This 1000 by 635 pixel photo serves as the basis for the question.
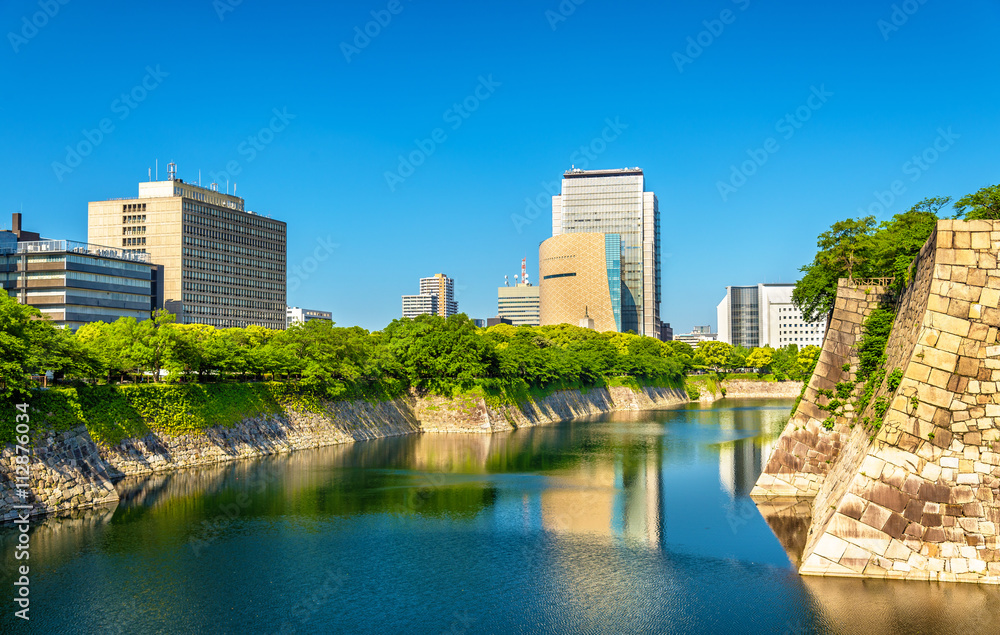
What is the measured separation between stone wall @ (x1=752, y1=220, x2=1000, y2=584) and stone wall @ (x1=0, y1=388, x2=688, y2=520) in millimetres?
33474

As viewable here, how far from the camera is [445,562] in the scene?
30047 millimetres

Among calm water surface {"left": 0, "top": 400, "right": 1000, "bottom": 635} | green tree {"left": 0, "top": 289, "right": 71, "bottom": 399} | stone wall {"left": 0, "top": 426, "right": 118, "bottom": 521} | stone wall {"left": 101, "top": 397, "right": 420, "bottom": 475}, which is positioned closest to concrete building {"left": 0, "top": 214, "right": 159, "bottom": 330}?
stone wall {"left": 101, "top": 397, "right": 420, "bottom": 475}

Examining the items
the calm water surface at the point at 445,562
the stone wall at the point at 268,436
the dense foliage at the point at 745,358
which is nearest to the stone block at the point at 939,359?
the calm water surface at the point at 445,562

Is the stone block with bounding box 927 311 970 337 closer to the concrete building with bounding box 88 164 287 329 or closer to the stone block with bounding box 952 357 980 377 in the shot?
the stone block with bounding box 952 357 980 377

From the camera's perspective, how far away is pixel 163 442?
161 feet

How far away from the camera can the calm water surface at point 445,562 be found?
77.0ft

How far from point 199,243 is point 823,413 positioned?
142563 mm

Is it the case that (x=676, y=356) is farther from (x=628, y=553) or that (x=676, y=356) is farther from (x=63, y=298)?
(x=628, y=553)

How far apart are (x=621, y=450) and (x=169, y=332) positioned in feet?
118

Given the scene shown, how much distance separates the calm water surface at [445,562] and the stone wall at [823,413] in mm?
3648

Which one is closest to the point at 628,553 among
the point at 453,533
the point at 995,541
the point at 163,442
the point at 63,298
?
the point at 453,533

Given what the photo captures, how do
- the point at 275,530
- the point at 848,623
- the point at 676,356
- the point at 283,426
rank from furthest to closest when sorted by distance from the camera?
the point at 676,356, the point at 283,426, the point at 275,530, the point at 848,623

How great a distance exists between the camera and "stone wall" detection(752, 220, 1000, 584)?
24625 mm

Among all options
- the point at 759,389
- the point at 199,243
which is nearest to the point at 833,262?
the point at 759,389
